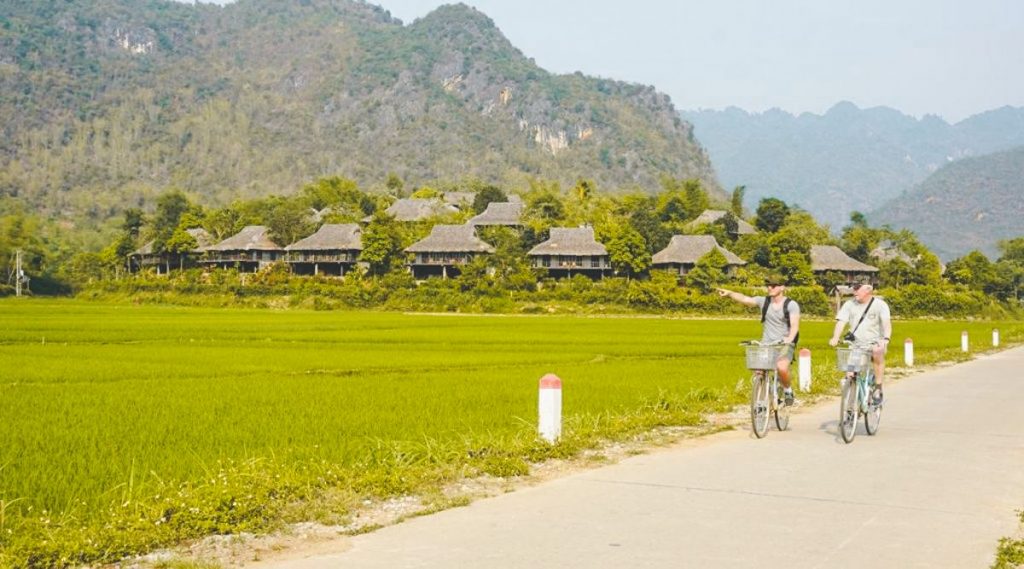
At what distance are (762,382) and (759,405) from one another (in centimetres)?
26

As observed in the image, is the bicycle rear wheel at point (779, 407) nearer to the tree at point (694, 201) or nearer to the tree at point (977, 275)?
the tree at point (977, 275)

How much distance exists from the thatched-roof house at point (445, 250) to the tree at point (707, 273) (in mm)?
16424

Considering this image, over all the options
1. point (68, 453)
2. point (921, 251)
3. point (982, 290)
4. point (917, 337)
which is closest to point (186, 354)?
point (68, 453)

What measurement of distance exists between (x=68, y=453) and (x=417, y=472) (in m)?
3.39

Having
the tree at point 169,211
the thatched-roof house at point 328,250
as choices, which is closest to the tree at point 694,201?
the thatched-roof house at point 328,250

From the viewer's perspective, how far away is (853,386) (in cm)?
1045

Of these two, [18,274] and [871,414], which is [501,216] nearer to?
[18,274]

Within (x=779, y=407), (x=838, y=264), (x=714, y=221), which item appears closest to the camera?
(x=779, y=407)

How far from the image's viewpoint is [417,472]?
26.9ft

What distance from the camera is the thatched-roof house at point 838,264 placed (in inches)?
3046

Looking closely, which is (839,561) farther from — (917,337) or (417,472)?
(917,337)

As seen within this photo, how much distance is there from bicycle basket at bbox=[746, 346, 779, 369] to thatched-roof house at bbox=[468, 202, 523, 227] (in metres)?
74.5

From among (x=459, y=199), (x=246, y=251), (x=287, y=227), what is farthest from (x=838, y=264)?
(x=246, y=251)

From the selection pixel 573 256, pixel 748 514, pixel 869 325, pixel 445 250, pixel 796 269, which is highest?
pixel 445 250
